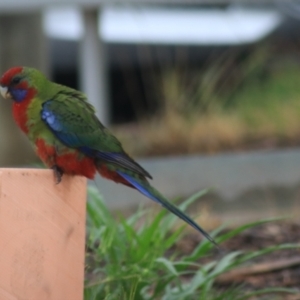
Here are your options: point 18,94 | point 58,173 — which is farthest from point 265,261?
point 58,173

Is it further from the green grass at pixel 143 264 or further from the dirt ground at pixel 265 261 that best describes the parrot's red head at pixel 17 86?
the dirt ground at pixel 265 261

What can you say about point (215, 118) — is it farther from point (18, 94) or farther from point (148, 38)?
point (148, 38)

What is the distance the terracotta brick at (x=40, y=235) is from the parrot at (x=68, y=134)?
0.97ft

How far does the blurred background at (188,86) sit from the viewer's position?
283 inches

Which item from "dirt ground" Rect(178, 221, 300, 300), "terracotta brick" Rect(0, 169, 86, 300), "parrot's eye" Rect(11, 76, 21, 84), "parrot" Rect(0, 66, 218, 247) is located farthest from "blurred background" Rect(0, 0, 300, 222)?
"terracotta brick" Rect(0, 169, 86, 300)

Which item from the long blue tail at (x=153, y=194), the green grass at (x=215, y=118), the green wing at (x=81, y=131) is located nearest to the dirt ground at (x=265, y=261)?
the long blue tail at (x=153, y=194)

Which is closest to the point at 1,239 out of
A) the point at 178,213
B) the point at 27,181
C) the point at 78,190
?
the point at 27,181

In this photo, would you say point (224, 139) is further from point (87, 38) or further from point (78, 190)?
point (78, 190)

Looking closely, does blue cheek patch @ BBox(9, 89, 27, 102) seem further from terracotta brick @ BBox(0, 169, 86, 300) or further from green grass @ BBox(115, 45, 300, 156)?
green grass @ BBox(115, 45, 300, 156)

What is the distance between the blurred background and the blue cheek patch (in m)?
2.32

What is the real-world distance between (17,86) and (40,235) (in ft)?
3.39

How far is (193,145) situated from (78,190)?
470cm

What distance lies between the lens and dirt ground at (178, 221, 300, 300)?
4676mm

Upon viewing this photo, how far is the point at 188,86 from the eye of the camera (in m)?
9.12
